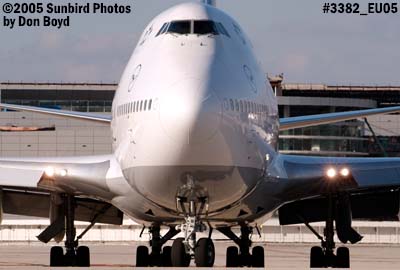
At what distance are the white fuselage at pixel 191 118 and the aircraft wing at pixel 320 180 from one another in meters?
1.03

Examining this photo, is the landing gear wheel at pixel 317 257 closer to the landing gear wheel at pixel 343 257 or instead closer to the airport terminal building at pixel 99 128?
the landing gear wheel at pixel 343 257

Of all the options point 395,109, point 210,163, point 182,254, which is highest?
point 395,109

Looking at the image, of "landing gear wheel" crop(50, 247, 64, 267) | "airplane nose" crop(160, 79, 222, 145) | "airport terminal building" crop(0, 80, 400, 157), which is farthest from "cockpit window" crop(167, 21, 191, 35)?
"airport terminal building" crop(0, 80, 400, 157)

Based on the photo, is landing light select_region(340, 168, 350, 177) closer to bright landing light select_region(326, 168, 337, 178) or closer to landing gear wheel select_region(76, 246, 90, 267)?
bright landing light select_region(326, 168, 337, 178)

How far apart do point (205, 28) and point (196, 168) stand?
12.6ft

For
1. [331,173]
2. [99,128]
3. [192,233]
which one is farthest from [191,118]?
[99,128]

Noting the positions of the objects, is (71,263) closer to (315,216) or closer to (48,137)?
(315,216)

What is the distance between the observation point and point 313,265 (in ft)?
110

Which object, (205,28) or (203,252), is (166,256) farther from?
(205,28)

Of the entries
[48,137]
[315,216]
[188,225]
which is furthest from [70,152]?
[188,225]

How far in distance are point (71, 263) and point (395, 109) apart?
9.23 metres

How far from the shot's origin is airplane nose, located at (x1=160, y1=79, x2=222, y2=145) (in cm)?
2420

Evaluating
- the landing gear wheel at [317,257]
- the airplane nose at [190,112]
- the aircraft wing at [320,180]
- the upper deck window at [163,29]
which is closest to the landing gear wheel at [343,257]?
the landing gear wheel at [317,257]

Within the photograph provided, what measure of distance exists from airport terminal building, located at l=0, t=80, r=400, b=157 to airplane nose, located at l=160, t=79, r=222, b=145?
82672 mm
